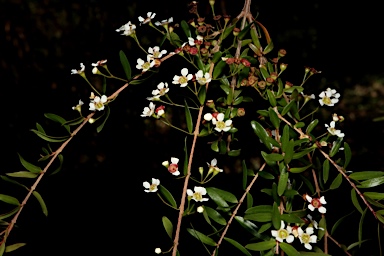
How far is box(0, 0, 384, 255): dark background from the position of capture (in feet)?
7.09

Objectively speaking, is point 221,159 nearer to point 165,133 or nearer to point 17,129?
point 165,133

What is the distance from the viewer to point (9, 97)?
2260 millimetres

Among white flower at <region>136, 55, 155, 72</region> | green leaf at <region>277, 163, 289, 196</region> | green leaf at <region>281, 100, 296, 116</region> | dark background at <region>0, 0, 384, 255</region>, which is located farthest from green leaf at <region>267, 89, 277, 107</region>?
dark background at <region>0, 0, 384, 255</region>

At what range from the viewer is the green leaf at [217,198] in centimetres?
82

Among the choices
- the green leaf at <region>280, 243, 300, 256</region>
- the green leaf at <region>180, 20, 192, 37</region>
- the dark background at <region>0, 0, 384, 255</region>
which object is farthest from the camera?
the dark background at <region>0, 0, 384, 255</region>

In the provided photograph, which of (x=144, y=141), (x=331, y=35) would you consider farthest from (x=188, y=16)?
(x=331, y=35)

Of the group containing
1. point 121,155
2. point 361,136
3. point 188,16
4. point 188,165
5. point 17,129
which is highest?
point 188,165

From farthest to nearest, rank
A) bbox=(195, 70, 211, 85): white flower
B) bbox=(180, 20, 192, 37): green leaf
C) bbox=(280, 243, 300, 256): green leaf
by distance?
bbox=(180, 20, 192, 37): green leaf
bbox=(195, 70, 211, 85): white flower
bbox=(280, 243, 300, 256): green leaf

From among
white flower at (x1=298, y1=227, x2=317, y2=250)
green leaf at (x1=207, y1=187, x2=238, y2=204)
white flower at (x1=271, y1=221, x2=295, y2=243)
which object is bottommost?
white flower at (x1=298, y1=227, x2=317, y2=250)

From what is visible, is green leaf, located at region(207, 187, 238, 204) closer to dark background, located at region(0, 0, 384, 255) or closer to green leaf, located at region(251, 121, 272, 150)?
green leaf, located at region(251, 121, 272, 150)

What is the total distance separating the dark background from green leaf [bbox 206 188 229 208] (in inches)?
47.0

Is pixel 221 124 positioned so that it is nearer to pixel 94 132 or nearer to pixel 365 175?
pixel 365 175

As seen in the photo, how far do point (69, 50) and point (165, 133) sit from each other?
713mm

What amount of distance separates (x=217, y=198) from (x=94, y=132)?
63.2 inches
